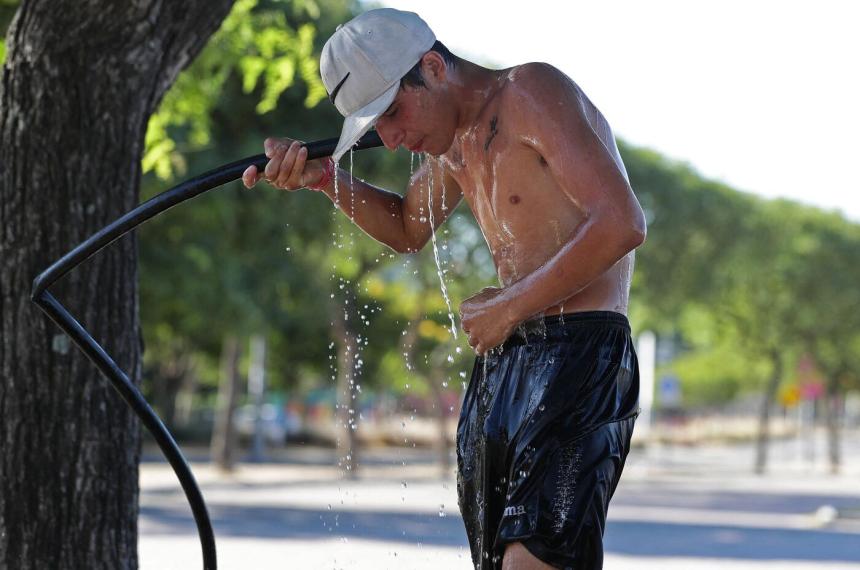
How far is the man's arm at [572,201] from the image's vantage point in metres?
3.07

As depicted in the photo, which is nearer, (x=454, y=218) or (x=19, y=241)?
(x=19, y=241)

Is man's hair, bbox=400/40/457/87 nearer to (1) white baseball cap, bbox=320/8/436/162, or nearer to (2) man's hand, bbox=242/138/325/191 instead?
(1) white baseball cap, bbox=320/8/436/162

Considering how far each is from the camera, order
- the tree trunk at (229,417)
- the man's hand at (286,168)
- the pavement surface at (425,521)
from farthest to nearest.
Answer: the tree trunk at (229,417)
the pavement surface at (425,521)
the man's hand at (286,168)

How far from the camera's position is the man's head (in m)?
3.23

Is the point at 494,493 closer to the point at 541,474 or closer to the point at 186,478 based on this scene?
the point at 541,474

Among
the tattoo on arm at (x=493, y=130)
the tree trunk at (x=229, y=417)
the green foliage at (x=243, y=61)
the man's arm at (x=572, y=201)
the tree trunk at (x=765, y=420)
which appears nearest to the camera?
the man's arm at (x=572, y=201)

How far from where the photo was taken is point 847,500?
25.4 meters

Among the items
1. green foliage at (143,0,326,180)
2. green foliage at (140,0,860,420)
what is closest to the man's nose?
green foliage at (140,0,860,420)

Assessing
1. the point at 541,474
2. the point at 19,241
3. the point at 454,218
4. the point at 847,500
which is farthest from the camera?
the point at 454,218

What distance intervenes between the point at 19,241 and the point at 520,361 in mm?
2280

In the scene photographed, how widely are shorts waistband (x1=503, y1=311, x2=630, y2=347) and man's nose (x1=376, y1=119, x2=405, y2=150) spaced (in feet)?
1.58

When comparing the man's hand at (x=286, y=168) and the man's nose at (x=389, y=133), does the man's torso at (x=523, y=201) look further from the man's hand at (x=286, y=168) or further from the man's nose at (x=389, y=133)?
the man's hand at (x=286, y=168)

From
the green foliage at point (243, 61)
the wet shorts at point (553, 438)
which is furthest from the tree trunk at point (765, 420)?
the wet shorts at point (553, 438)

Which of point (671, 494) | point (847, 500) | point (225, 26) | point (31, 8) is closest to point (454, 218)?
point (671, 494)
